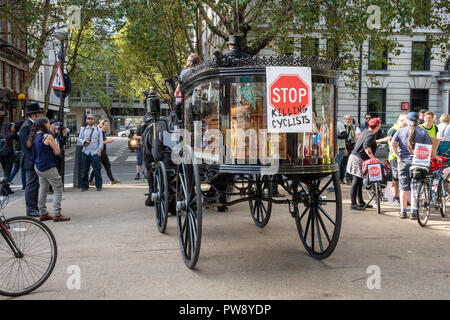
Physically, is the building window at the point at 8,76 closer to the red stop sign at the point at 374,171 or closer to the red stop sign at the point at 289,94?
the red stop sign at the point at 374,171

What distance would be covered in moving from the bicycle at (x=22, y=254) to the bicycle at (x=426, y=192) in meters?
6.00

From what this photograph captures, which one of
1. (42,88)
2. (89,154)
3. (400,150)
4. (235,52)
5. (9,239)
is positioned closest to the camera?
(9,239)

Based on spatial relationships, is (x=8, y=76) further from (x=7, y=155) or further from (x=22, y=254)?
(x=22, y=254)

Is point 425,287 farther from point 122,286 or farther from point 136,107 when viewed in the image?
point 136,107

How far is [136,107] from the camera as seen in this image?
9888cm

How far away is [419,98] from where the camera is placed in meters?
33.5

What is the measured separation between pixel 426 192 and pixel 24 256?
651 centimetres

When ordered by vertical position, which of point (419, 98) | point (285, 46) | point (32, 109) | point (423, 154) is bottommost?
point (423, 154)

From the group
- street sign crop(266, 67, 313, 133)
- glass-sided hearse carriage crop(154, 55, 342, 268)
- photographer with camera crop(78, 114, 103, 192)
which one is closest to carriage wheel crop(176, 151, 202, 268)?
glass-sided hearse carriage crop(154, 55, 342, 268)

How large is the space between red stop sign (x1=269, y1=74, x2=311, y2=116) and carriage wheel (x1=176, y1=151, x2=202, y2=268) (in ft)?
3.73

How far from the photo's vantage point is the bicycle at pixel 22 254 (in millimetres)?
4906

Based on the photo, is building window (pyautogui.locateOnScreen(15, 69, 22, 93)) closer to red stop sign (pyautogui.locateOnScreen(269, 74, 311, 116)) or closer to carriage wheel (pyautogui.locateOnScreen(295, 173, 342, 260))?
carriage wheel (pyautogui.locateOnScreen(295, 173, 342, 260))

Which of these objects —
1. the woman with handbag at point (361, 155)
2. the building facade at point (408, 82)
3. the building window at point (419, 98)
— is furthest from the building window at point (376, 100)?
the woman with handbag at point (361, 155)

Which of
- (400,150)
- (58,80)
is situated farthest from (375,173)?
(58,80)
